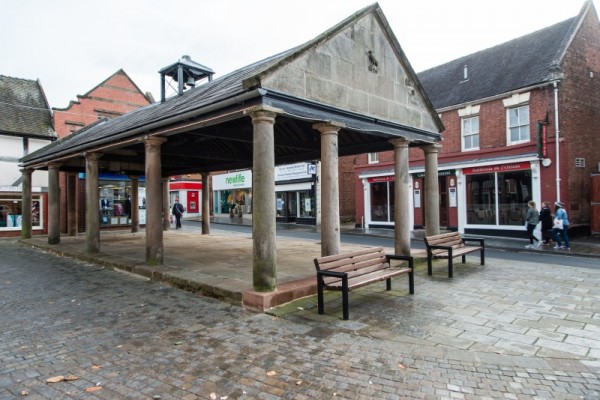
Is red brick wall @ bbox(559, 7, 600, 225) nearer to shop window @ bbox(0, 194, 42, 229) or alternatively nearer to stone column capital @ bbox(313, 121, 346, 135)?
stone column capital @ bbox(313, 121, 346, 135)

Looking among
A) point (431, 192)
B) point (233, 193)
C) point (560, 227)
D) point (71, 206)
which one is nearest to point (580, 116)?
point (560, 227)

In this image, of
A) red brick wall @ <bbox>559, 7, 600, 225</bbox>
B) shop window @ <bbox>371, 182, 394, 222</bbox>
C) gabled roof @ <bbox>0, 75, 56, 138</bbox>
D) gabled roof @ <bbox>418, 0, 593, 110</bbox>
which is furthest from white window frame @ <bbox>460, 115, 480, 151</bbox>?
gabled roof @ <bbox>0, 75, 56, 138</bbox>

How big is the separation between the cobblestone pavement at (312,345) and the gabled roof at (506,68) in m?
12.4

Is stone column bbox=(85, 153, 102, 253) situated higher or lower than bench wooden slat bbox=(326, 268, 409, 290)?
higher

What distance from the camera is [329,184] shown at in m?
Answer: 7.12

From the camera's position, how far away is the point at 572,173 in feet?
51.3

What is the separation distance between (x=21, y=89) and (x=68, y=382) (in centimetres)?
2394

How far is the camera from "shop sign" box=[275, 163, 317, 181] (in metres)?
26.4

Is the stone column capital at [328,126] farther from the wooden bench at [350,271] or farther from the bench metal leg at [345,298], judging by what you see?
the bench metal leg at [345,298]

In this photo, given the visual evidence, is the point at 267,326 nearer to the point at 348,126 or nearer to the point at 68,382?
the point at 68,382

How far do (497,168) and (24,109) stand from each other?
23.9 m

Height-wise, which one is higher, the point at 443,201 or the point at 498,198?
the point at 498,198

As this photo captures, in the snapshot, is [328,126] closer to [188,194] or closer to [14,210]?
[14,210]

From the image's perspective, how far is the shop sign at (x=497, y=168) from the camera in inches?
643
